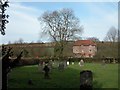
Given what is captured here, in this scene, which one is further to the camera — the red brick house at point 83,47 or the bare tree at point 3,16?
the red brick house at point 83,47

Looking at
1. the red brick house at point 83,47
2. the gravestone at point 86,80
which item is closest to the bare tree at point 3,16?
the gravestone at point 86,80

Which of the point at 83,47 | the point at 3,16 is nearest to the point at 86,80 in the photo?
the point at 3,16

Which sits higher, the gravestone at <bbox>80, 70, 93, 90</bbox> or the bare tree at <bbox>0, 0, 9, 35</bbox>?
the bare tree at <bbox>0, 0, 9, 35</bbox>

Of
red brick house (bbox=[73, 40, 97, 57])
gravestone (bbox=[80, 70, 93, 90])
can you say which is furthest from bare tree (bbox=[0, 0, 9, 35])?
red brick house (bbox=[73, 40, 97, 57])

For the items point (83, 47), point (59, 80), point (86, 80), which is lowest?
point (59, 80)

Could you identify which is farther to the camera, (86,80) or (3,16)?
(86,80)

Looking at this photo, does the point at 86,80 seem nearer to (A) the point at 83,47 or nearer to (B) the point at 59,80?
(B) the point at 59,80

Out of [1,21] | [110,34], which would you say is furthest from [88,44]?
[1,21]

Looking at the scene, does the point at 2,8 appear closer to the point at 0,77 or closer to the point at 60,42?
the point at 0,77

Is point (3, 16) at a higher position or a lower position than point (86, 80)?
higher

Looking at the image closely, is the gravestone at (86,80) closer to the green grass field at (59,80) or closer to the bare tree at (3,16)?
the green grass field at (59,80)

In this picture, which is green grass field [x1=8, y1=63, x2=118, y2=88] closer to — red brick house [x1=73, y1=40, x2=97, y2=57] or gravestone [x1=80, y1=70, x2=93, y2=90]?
gravestone [x1=80, y1=70, x2=93, y2=90]

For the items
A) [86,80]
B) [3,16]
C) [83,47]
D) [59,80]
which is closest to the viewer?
[3,16]

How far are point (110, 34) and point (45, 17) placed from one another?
37.7m
